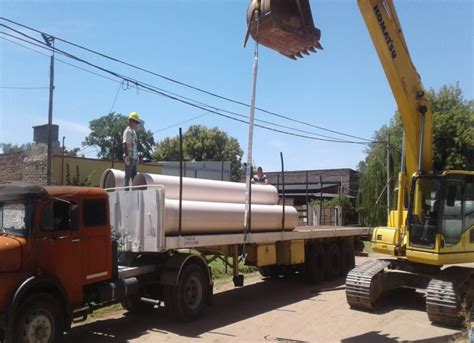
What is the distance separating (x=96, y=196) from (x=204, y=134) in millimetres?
54913

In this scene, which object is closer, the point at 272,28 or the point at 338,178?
the point at 272,28

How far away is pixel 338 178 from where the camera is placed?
43.6 metres

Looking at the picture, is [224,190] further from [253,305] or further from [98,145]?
[98,145]

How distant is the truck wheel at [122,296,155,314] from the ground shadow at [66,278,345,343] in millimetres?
149

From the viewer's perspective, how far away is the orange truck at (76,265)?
6785mm

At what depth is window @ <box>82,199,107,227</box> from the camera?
7.96m

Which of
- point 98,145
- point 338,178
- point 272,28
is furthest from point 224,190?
point 98,145

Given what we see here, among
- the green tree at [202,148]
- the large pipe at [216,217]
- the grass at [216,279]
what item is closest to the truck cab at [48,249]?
the large pipe at [216,217]

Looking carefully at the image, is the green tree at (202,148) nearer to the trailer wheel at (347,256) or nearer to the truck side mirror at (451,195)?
the trailer wheel at (347,256)

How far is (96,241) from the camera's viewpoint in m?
8.09

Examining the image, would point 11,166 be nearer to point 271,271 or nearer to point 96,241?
point 271,271

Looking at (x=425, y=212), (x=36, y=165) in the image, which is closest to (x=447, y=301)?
(x=425, y=212)

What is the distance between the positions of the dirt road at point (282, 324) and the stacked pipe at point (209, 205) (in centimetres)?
170

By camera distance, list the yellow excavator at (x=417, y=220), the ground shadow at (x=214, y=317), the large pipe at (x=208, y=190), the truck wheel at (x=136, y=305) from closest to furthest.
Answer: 1. the ground shadow at (x=214, y=317)
2. the large pipe at (x=208, y=190)
3. the yellow excavator at (x=417, y=220)
4. the truck wheel at (x=136, y=305)
